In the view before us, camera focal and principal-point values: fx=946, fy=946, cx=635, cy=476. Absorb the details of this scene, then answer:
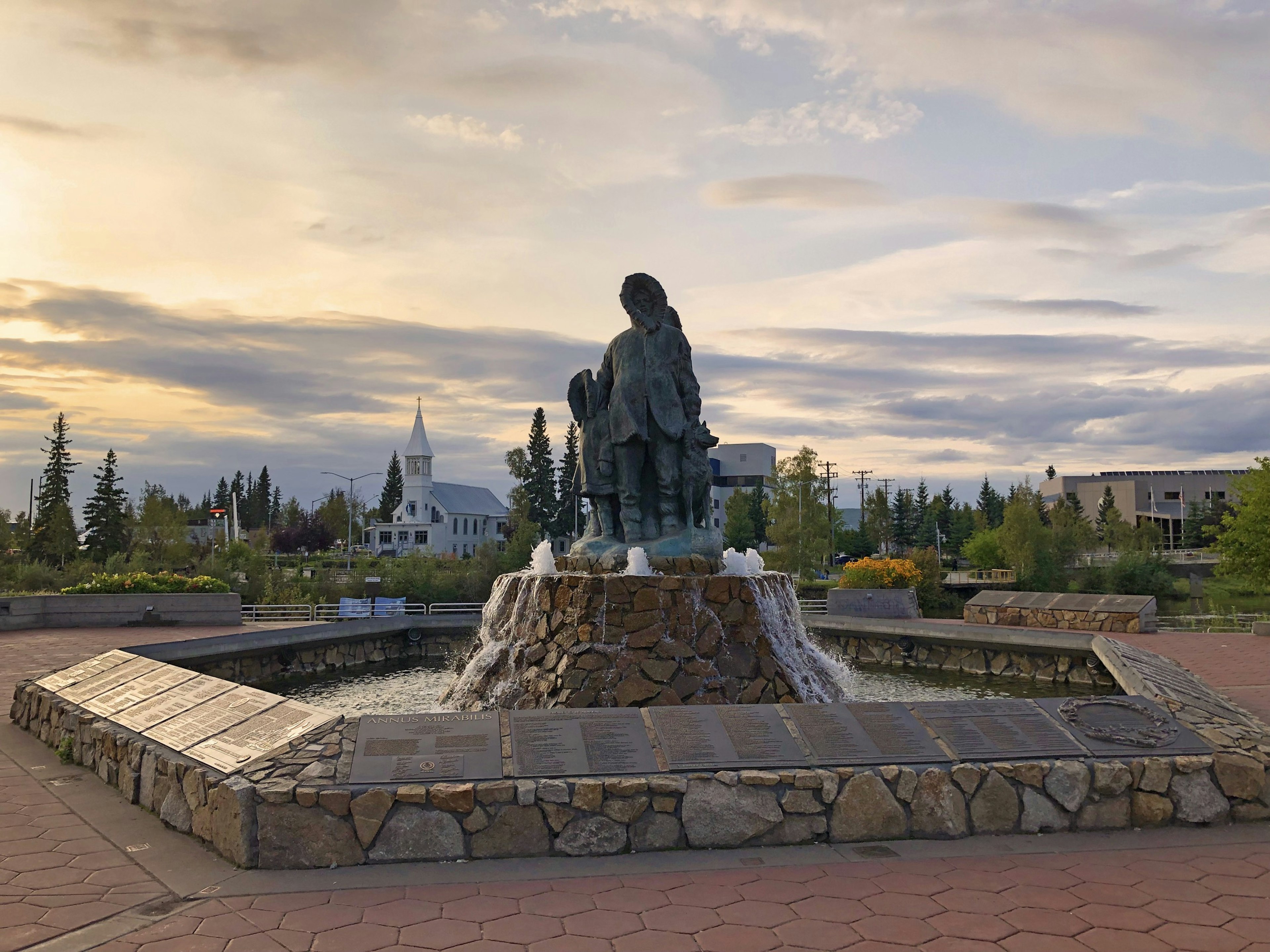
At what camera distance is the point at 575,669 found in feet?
30.5

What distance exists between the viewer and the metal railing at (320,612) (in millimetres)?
19797

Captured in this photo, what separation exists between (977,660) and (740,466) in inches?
3016

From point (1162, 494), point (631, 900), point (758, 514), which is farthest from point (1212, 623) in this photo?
point (1162, 494)

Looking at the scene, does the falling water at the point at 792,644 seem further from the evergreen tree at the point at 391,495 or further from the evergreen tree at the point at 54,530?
the evergreen tree at the point at 391,495

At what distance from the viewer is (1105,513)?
71938 millimetres

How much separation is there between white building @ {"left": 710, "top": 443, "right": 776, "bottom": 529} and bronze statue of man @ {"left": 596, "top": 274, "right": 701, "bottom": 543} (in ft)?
257

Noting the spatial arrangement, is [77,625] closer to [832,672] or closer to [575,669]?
[575,669]

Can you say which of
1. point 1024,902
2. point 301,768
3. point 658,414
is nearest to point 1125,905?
point 1024,902

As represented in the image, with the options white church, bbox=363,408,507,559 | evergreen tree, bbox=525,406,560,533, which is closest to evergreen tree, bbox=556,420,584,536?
evergreen tree, bbox=525,406,560,533

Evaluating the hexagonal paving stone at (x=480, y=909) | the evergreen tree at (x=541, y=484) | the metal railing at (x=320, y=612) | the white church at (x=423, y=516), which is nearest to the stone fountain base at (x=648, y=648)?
the hexagonal paving stone at (x=480, y=909)

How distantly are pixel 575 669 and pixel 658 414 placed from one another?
3227 mm

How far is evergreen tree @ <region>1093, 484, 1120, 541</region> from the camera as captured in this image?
222 ft

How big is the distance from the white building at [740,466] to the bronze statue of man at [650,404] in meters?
78.5

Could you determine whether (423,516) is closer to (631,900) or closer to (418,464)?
(418,464)
